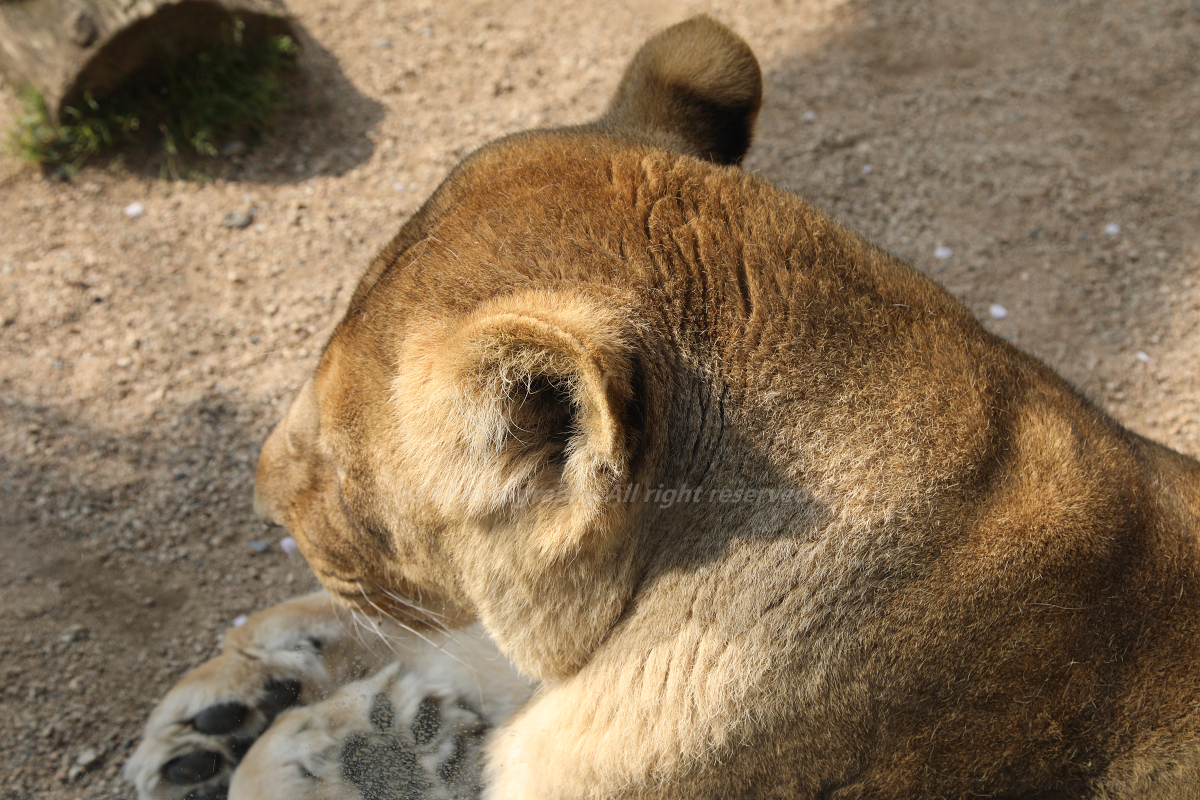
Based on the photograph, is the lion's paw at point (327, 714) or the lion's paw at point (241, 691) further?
the lion's paw at point (241, 691)

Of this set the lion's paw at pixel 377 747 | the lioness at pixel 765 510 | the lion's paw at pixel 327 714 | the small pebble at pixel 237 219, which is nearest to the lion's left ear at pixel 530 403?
the lioness at pixel 765 510

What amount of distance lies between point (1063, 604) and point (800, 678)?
59cm

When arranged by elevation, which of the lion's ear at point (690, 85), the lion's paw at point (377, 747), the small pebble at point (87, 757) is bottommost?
the small pebble at point (87, 757)

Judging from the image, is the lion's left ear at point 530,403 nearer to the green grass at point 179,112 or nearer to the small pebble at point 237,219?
the small pebble at point 237,219

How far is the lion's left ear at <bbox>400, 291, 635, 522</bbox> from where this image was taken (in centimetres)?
168

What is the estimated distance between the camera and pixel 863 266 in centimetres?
214

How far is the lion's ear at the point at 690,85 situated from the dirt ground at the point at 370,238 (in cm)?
121

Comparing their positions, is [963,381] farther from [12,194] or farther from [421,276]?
[12,194]

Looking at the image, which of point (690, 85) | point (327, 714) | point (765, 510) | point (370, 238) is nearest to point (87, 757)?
point (327, 714)

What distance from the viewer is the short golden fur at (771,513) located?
6.42 ft

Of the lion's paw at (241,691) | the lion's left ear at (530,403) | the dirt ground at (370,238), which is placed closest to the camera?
the lion's left ear at (530,403)

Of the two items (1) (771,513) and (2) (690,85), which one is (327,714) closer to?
(1) (771,513)

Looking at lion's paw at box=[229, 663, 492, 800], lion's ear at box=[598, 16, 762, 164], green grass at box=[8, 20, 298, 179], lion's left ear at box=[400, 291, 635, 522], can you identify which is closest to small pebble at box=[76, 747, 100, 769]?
lion's paw at box=[229, 663, 492, 800]

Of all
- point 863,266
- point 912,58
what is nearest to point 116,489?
point 863,266
